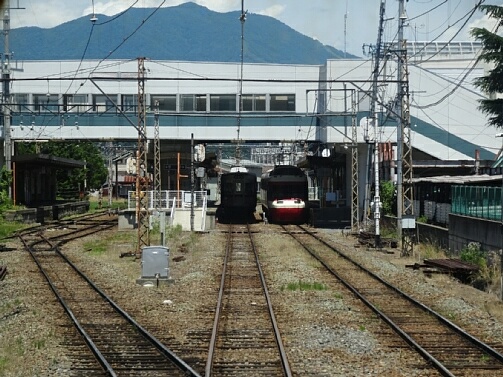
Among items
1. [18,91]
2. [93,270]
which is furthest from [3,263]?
[18,91]

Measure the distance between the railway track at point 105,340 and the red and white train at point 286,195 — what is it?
913 inches

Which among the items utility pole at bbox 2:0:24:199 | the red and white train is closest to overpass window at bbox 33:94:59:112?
utility pole at bbox 2:0:24:199

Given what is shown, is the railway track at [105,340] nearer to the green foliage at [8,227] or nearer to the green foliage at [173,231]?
the green foliage at [173,231]

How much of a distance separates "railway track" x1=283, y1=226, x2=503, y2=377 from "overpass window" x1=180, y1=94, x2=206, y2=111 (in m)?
24.8

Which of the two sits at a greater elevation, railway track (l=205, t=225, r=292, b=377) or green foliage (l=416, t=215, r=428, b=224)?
green foliage (l=416, t=215, r=428, b=224)

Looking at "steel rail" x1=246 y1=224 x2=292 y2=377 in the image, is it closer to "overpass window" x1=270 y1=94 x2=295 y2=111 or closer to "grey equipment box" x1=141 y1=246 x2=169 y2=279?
"grey equipment box" x1=141 y1=246 x2=169 y2=279

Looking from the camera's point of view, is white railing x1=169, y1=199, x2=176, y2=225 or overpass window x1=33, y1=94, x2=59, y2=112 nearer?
white railing x1=169, y1=199, x2=176, y2=225

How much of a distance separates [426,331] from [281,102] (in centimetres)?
3287

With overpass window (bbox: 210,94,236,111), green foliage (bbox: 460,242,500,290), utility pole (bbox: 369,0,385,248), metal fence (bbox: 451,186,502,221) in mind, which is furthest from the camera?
overpass window (bbox: 210,94,236,111)

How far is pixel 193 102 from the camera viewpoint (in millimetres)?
42906

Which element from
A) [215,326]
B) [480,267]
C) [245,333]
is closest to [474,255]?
[480,267]

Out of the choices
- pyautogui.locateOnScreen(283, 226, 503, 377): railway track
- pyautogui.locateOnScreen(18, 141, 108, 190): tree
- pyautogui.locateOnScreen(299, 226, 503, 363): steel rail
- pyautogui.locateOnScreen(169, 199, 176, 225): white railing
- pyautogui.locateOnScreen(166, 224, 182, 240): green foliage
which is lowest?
pyautogui.locateOnScreen(283, 226, 503, 377): railway track

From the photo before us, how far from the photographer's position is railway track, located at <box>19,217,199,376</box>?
8.88m

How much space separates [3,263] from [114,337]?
1172 cm
